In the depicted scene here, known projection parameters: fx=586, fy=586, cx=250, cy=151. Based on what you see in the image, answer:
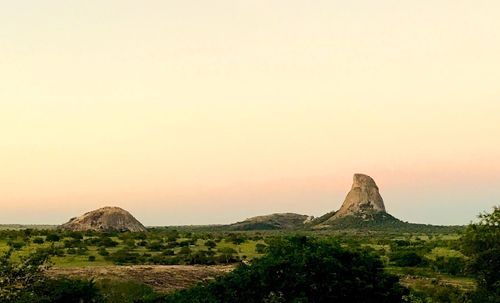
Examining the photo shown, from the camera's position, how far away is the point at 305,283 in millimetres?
26875

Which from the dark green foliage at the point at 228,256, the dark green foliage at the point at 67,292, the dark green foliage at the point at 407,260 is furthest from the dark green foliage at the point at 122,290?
the dark green foliage at the point at 407,260

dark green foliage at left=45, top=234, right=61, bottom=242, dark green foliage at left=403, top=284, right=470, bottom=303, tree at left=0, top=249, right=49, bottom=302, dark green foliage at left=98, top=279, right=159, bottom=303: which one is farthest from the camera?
dark green foliage at left=45, top=234, right=61, bottom=242

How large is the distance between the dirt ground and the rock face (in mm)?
74429

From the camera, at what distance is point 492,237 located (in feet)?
128

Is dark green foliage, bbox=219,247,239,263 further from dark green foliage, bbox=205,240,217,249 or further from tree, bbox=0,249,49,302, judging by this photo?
tree, bbox=0,249,49,302

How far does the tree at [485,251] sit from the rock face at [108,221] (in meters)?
85.2

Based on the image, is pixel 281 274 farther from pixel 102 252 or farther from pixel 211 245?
pixel 211 245

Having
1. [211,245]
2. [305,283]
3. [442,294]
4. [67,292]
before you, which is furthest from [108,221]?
[305,283]

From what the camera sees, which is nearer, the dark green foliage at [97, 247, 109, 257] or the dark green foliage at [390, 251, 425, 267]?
the dark green foliage at [97, 247, 109, 257]

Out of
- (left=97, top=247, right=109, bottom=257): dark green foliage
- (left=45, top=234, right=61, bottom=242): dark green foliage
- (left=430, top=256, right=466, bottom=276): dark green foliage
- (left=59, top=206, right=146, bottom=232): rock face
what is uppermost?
(left=59, top=206, right=146, bottom=232): rock face

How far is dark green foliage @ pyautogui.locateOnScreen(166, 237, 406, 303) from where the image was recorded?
26.9 metres

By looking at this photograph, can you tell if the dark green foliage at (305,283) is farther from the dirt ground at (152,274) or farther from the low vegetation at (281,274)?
the dirt ground at (152,274)

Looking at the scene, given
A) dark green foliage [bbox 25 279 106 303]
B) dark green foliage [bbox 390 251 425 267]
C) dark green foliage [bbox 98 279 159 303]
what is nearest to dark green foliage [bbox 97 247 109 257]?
dark green foliage [bbox 98 279 159 303]

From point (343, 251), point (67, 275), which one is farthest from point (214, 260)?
point (343, 251)
